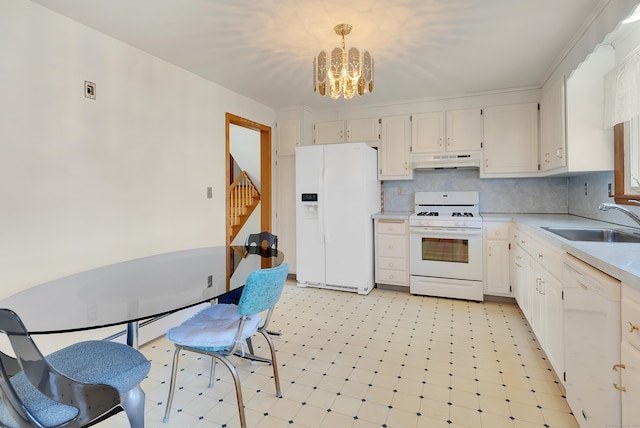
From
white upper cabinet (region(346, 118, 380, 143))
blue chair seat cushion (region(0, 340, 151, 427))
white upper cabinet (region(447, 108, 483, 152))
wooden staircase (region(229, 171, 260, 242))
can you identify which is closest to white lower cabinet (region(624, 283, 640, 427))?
blue chair seat cushion (region(0, 340, 151, 427))

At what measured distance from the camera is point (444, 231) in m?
3.58

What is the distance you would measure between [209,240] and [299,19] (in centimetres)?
217

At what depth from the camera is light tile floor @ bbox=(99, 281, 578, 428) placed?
1.75m

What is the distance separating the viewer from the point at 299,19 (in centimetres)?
217

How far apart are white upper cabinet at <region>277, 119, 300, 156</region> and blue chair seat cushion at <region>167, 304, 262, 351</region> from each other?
112 inches

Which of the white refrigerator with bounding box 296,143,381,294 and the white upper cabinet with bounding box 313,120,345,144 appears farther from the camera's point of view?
the white upper cabinet with bounding box 313,120,345,144

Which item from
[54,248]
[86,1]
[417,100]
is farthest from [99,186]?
[417,100]

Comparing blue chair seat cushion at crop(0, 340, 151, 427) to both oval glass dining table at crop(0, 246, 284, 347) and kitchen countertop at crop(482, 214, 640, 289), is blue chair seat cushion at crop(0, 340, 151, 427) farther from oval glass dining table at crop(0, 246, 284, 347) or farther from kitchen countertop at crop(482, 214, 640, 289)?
kitchen countertop at crop(482, 214, 640, 289)

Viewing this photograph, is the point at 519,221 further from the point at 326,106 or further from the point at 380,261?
the point at 326,106

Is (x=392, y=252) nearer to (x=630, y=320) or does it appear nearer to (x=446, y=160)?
(x=446, y=160)

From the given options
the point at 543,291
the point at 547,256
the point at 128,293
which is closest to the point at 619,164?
the point at 547,256

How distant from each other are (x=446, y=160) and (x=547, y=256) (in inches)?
77.0

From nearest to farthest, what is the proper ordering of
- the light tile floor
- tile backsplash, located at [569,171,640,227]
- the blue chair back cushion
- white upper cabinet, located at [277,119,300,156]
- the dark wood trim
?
the blue chair back cushion
the light tile floor
the dark wood trim
tile backsplash, located at [569,171,640,227]
white upper cabinet, located at [277,119,300,156]

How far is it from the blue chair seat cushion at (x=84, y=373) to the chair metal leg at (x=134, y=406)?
6 centimetres
